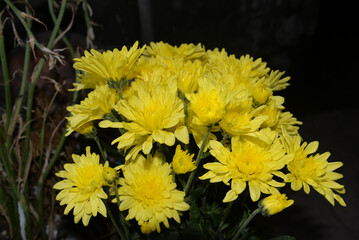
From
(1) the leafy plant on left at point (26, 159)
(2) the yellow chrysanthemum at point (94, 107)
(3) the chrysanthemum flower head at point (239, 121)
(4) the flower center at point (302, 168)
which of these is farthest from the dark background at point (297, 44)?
(2) the yellow chrysanthemum at point (94, 107)

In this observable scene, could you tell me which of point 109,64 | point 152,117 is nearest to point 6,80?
point 109,64

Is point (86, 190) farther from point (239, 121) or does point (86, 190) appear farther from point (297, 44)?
point (297, 44)

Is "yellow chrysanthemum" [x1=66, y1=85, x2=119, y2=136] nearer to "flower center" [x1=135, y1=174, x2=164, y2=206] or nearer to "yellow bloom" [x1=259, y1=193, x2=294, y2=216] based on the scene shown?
"flower center" [x1=135, y1=174, x2=164, y2=206]

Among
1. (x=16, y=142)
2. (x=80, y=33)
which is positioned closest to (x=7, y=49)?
(x=80, y=33)

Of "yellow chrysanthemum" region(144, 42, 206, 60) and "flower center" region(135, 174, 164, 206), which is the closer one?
"flower center" region(135, 174, 164, 206)

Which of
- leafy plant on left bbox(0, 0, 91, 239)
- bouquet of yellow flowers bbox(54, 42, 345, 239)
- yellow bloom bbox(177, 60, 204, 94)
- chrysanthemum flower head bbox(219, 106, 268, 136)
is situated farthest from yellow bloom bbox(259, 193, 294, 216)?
leafy plant on left bbox(0, 0, 91, 239)

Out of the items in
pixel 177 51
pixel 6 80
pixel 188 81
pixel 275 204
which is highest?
pixel 6 80

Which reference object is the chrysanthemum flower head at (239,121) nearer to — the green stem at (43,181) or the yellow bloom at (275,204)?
the yellow bloom at (275,204)
